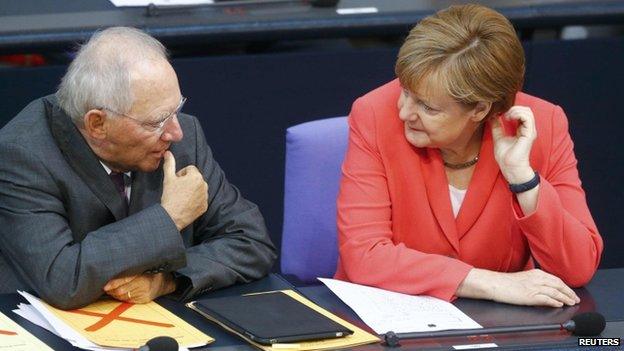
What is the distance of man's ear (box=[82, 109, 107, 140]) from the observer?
2.72m

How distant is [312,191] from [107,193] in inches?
24.1

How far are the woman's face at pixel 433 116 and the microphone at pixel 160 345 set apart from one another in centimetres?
92

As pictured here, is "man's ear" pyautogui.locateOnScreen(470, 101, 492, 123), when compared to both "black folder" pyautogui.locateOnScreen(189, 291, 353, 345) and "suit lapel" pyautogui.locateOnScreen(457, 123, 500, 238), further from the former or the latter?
"black folder" pyautogui.locateOnScreen(189, 291, 353, 345)

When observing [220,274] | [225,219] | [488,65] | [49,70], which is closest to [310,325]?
[220,274]

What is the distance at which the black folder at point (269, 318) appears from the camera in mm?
2402

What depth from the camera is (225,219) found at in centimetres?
298

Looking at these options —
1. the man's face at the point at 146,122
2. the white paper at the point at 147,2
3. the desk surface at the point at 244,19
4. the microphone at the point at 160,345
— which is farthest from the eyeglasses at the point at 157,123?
the white paper at the point at 147,2

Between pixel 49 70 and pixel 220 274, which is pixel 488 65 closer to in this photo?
pixel 220 274

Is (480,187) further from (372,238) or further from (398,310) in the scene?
(398,310)

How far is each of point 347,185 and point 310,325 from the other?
0.62 m

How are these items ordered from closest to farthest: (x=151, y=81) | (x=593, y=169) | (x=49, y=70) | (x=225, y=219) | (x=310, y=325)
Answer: (x=310, y=325)
(x=151, y=81)
(x=225, y=219)
(x=49, y=70)
(x=593, y=169)

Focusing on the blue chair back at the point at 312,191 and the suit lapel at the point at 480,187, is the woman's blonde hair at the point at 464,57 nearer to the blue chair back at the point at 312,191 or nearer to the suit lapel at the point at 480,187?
the suit lapel at the point at 480,187

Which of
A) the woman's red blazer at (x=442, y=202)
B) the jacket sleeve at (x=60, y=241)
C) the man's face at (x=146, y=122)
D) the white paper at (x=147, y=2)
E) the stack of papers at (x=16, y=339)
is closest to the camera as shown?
the stack of papers at (x=16, y=339)

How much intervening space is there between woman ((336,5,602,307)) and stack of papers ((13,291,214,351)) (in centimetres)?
54
